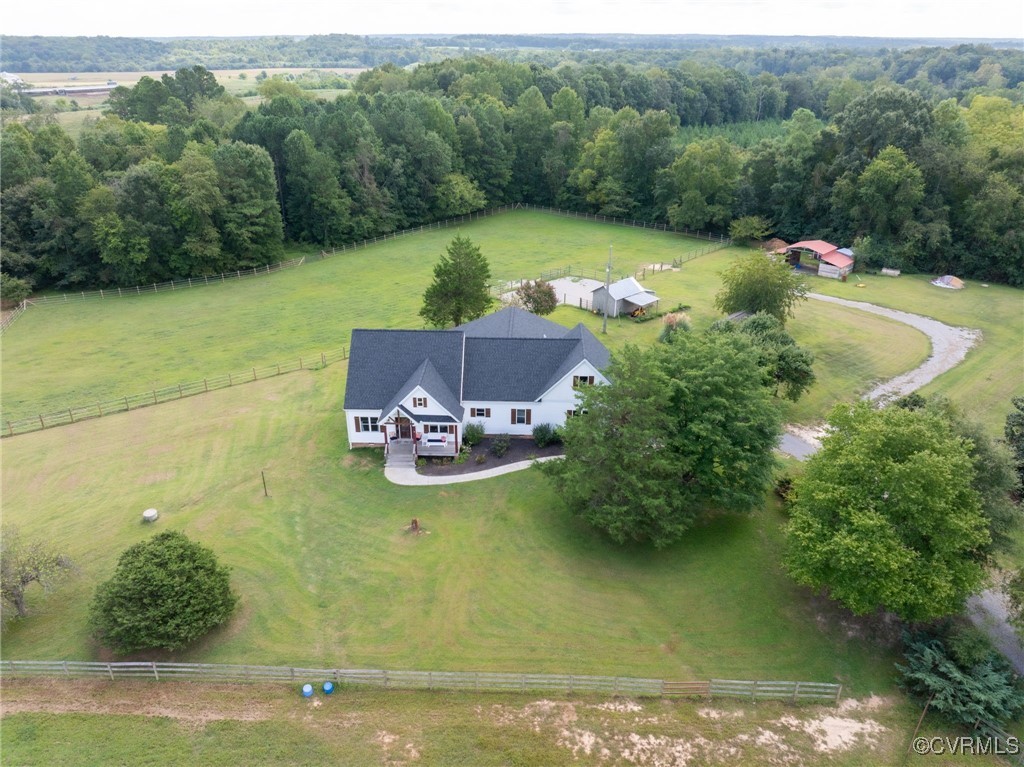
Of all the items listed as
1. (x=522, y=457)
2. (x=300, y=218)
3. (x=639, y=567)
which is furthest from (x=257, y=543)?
(x=300, y=218)

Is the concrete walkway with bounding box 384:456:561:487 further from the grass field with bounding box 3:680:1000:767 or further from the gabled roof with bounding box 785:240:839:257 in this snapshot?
the gabled roof with bounding box 785:240:839:257

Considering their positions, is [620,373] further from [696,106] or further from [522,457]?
[696,106]

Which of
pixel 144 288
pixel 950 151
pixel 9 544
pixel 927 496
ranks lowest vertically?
pixel 144 288

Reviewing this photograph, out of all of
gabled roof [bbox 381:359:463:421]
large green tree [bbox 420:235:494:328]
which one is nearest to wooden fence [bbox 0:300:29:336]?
large green tree [bbox 420:235:494:328]

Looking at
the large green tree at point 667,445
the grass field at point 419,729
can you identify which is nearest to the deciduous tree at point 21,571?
the grass field at point 419,729

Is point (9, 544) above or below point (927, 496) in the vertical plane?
below

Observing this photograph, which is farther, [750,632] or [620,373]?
[620,373]

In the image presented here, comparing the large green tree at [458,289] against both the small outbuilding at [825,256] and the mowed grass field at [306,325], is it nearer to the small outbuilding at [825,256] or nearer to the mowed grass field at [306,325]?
the mowed grass field at [306,325]
